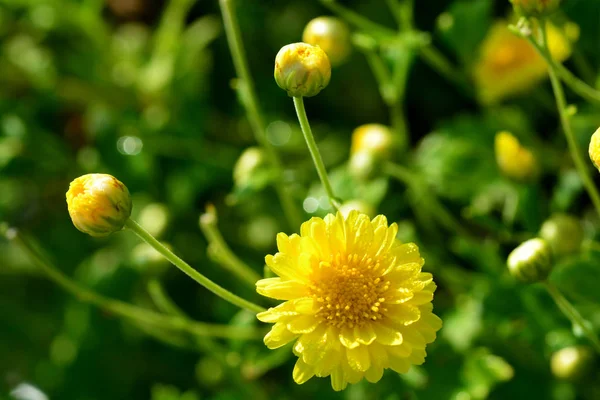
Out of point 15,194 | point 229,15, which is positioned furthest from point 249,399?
point 15,194

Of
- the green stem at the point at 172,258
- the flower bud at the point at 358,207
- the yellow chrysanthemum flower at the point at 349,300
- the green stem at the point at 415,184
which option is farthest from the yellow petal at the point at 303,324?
the green stem at the point at 415,184

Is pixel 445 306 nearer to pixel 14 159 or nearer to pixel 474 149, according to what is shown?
pixel 474 149

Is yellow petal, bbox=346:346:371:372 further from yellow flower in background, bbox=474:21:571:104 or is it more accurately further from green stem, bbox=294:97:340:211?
yellow flower in background, bbox=474:21:571:104

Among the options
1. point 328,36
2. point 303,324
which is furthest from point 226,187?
point 303,324

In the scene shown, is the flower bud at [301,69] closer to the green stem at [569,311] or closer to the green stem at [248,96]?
the green stem at [248,96]

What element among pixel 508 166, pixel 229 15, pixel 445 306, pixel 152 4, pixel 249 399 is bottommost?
pixel 249 399
